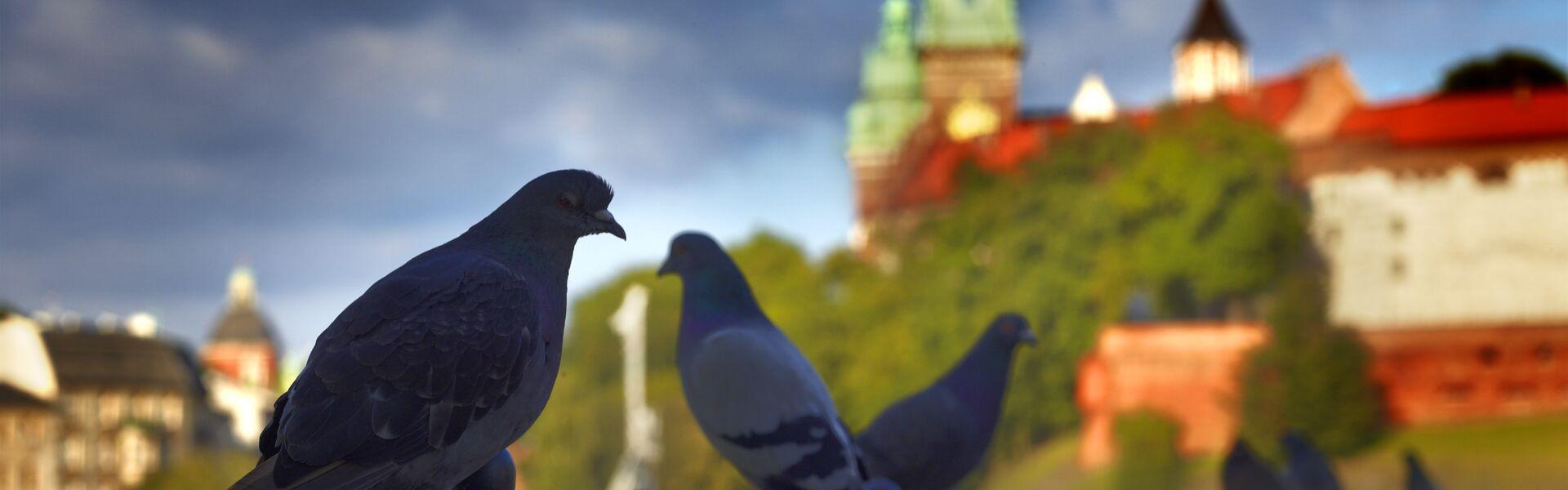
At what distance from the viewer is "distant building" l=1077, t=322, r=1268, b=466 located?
2477 inches

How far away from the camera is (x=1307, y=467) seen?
7863mm

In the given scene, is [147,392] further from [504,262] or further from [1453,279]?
[504,262]

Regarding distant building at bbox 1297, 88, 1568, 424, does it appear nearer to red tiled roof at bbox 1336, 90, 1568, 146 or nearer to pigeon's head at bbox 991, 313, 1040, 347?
red tiled roof at bbox 1336, 90, 1568, 146

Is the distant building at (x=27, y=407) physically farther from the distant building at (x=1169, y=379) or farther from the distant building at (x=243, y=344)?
the distant building at (x=1169, y=379)

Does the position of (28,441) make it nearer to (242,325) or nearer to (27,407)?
(27,407)

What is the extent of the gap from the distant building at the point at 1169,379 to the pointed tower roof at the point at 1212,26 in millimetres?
43441

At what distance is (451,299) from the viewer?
5.30 meters

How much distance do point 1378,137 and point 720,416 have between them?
6195cm

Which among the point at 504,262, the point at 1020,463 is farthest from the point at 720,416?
the point at 1020,463

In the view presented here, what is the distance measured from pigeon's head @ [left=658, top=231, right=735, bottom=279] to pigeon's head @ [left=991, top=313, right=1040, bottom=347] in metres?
1.41

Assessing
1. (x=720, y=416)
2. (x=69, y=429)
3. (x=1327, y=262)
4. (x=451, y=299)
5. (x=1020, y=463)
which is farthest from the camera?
(x=69, y=429)

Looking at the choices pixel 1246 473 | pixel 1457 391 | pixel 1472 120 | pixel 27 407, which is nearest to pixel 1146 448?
pixel 1457 391

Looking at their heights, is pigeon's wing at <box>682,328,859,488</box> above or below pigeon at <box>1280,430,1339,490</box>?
above

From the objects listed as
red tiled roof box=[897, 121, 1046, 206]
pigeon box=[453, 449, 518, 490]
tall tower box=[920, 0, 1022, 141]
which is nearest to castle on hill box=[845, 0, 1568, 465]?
red tiled roof box=[897, 121, 1046, 206]
